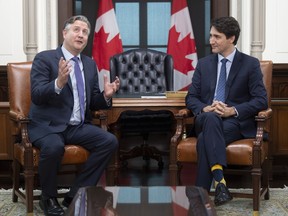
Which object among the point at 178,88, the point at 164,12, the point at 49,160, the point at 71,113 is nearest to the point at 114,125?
the point at 71,113

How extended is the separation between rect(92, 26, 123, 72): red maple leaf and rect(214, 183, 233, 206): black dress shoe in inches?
124

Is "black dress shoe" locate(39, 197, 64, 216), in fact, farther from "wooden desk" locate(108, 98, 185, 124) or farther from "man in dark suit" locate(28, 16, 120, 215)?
"wooden desk" locate(108, 98, 185, 124)

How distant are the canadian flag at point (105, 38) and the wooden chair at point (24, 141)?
2498 millimetres

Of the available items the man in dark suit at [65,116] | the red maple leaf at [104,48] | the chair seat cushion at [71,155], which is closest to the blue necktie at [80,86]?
the man in dark suit at [65,116]

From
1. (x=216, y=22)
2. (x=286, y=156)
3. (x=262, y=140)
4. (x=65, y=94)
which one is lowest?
(x=286, y=156)

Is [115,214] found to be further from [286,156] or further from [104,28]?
[104,28]

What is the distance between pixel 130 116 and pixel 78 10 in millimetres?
1924

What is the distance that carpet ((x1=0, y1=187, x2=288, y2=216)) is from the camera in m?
3.59

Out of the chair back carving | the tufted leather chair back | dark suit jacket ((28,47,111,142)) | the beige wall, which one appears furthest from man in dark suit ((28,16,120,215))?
the beige wall

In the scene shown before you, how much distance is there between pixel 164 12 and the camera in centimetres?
682

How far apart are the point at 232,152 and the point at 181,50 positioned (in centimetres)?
306

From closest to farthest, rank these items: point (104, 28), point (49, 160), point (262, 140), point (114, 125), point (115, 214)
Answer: point (115, 214) < point (49, 160) < point (262, 140) < point (114, 125) < point (104, 28)

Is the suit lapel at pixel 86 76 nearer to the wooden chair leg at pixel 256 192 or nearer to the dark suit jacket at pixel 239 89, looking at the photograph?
the dark suit jacket at pixel 239 89

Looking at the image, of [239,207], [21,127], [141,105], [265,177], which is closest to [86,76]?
[141,105]
